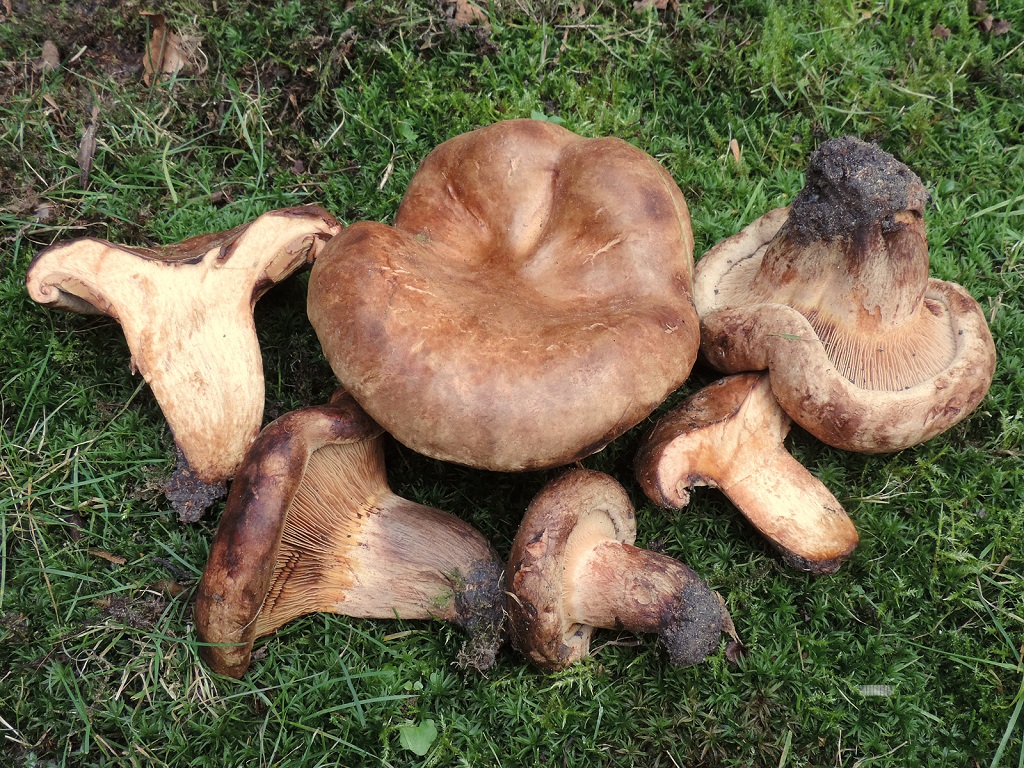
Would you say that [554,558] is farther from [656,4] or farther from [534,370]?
[656,4]

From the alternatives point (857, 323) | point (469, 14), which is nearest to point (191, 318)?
point (469, 14)

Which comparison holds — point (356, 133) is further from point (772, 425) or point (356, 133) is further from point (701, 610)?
point (701, 610)

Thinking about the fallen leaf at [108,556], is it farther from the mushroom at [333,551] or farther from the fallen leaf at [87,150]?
the fallen leaf at [87,150]

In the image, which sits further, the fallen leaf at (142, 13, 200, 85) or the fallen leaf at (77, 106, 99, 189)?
the fallen leaf at (142, 13, 200, 85)

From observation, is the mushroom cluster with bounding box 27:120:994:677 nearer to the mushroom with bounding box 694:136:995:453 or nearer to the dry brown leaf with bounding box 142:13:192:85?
the mushroom with bounding box 694:136:995:453

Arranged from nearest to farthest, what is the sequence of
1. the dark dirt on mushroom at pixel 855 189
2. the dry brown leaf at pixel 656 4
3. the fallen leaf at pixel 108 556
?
the dark dirt on mushroom at pixel 855 189 → the fallen leaf at pixel 108 556 → the dry brown leaf at pixel 656 4

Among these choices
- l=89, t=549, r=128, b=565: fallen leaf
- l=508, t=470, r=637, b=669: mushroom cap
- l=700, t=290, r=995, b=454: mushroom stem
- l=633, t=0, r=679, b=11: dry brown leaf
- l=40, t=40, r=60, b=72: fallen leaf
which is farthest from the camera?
l=633, t=0, r=679, b=11: dry brown leaf

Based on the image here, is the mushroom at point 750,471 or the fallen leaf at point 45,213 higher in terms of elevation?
the fallen leaf at point 45,213

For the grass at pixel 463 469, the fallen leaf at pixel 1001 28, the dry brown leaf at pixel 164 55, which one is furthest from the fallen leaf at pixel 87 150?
the fallen leaf at pixel 1001 28

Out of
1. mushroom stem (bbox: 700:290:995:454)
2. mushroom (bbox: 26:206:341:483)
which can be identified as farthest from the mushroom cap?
mushroom (bbox: 26:206:341:483)
